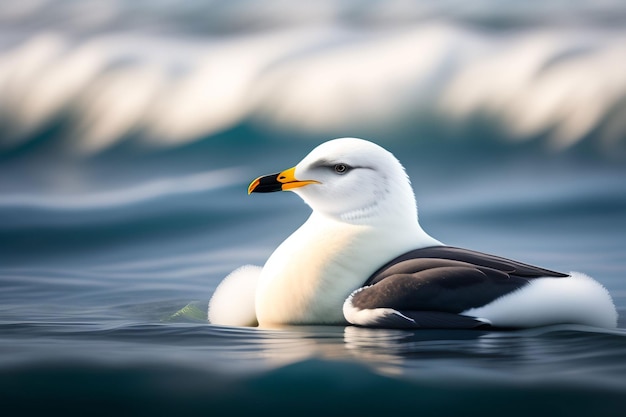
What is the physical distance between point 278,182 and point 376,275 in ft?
3.28

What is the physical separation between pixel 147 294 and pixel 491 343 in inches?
170

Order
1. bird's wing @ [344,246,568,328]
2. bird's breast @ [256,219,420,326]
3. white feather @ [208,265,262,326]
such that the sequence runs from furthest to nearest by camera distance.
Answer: white feather @ [208,265,262,326] → bird's breast @ [256,219,420,326] → bird's wing @ [344,246,568,328]

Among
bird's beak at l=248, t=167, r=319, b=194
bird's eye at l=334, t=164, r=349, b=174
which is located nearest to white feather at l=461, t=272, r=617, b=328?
bird's eye at l=334, t=164, r=349, b=174

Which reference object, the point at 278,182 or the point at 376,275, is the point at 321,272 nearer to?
the point at 376,275

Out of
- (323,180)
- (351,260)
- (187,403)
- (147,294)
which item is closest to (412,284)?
(351,260)

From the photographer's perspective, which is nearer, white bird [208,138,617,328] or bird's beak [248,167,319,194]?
white bird [208,138,617,328]

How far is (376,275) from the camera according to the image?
6.93 meters

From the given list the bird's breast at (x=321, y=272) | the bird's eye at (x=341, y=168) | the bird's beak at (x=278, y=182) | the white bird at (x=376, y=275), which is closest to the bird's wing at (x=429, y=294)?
the white bird at (x=376, y=275)

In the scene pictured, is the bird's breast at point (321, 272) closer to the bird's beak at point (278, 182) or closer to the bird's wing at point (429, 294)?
the bird's wing at point (429, 294)

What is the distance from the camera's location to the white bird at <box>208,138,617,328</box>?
6566 millimetres

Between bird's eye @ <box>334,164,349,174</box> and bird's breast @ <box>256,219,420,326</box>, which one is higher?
bird's eye @ <box>334,164,349,174</box>

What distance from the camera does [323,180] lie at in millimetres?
7242

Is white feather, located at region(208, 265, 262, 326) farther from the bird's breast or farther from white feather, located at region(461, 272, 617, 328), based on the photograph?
white feather, located at region(461, 272, 617, 328)

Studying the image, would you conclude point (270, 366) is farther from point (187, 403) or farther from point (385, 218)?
point (385, 218)
